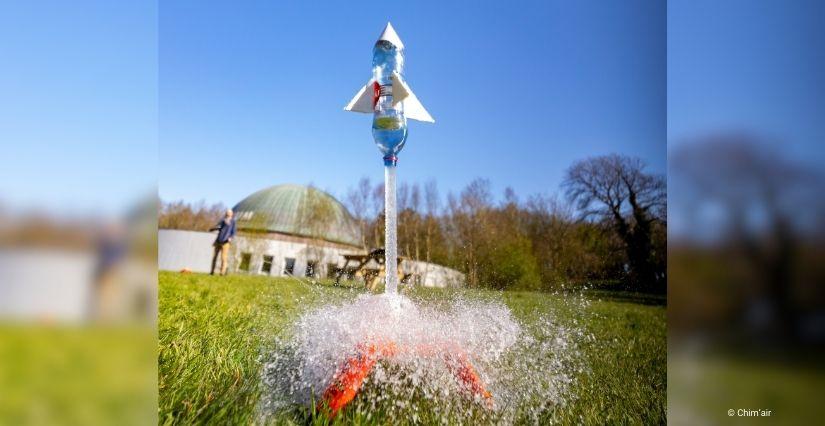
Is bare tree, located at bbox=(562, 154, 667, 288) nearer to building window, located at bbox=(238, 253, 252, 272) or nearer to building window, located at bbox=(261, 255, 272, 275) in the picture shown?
building window, located at bbox=(261, 255, 272, 275)

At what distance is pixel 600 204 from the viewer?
3283mm

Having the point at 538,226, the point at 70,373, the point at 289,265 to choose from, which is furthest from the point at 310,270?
the point at 70,373

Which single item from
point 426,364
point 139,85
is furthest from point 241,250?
point 139,85

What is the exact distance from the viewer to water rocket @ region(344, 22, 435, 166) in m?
1.34

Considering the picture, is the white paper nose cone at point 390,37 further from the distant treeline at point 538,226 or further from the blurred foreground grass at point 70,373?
the distant treeline at point 538,226

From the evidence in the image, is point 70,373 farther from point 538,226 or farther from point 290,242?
point 538,226

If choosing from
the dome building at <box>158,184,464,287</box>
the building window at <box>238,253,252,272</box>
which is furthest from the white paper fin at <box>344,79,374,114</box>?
the building window at <box>238,253,252,272</box>

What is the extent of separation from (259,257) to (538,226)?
1797mm

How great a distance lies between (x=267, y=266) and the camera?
3.28 metres

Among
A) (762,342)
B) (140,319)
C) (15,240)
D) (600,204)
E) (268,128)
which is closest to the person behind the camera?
(15,240)

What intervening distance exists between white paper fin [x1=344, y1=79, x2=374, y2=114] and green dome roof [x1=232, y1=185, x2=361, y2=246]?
5.58 feet

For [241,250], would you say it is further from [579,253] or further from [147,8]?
[147,8]

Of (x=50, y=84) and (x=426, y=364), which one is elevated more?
(x=50, y=84)

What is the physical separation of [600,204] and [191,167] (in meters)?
2.36
